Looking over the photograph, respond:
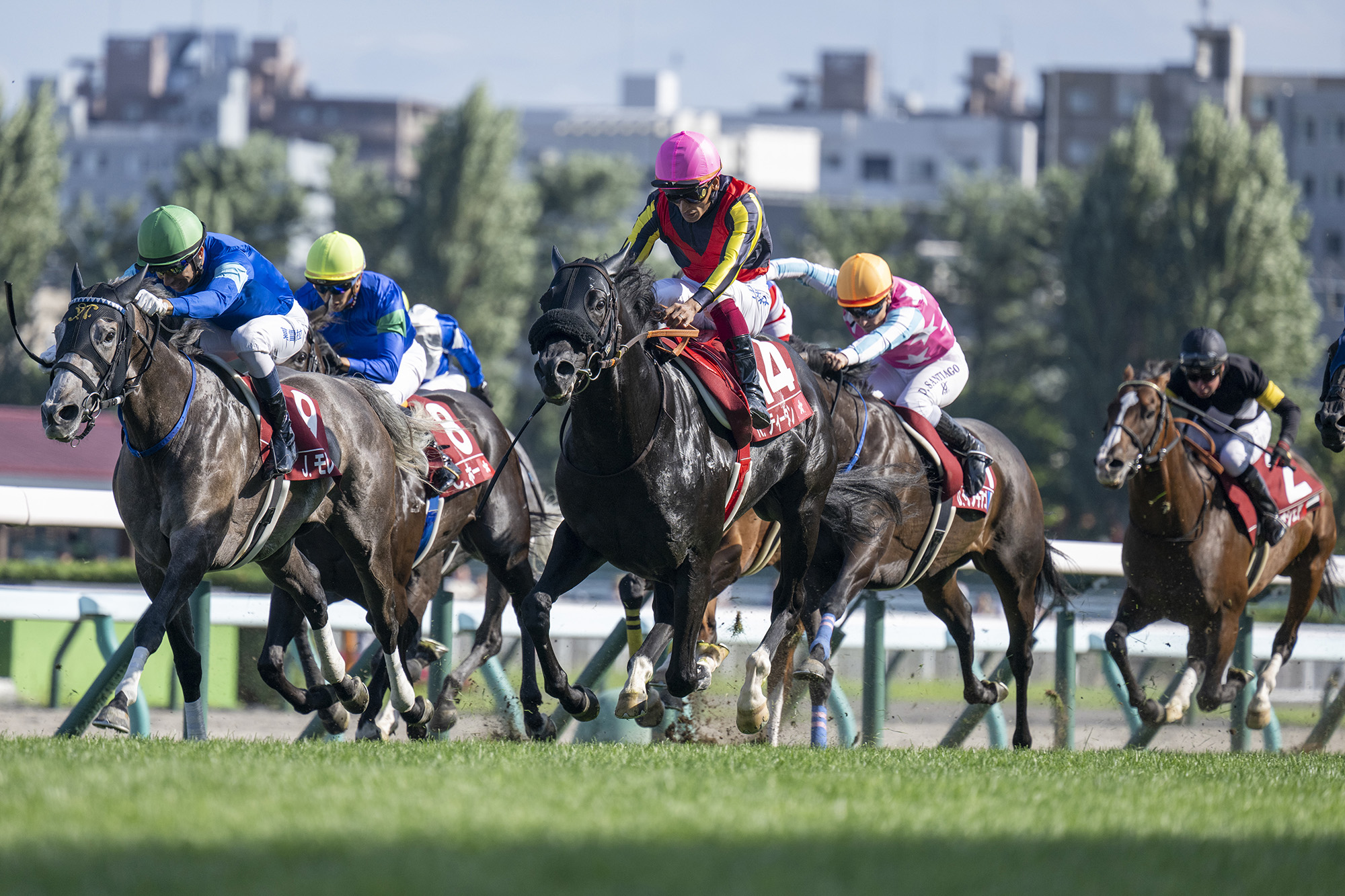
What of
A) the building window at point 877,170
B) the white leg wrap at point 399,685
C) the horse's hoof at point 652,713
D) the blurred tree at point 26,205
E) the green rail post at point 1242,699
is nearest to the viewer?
the horse's hoof at point 652,713

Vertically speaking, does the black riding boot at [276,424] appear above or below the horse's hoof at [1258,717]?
above

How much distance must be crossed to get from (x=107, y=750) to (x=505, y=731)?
3583mm

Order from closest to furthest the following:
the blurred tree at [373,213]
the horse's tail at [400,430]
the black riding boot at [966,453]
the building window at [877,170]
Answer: the horse's tail at [400,430] < the black riding boot at [966,453] < the blurred tree at [373,213] < the building window at [877,170]

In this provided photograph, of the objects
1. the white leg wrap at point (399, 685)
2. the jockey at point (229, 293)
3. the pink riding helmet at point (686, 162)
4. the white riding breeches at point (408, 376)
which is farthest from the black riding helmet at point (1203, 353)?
the jockey at point (229, 293)

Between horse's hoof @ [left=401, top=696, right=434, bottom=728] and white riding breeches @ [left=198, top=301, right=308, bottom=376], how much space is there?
1.73 m

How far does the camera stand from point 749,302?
303 inches

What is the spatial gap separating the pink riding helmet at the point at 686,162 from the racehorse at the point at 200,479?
187 cm

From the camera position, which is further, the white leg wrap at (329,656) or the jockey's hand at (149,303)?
the white leg wrap at (329,656)

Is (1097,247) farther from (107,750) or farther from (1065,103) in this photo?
(1065,103)

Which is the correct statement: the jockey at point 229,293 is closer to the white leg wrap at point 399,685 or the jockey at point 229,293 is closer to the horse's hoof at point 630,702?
the white leg wrap at point 399,685

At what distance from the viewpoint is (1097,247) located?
121ft

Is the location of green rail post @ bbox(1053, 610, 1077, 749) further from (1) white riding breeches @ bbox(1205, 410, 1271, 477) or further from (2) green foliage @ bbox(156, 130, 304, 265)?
(2) green foliage @ bbox(156, 130, 304, 265)

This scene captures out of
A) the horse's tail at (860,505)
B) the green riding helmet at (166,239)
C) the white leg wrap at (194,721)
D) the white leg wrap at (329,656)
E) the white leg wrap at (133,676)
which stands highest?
the green riding helmet at (166,239)

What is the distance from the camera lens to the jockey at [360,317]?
8461 millimetres
